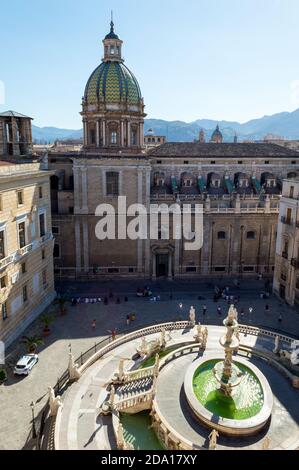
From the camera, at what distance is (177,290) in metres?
40.9

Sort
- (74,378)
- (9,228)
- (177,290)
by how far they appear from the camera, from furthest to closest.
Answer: (177,290)
(9,228)
(74,378)

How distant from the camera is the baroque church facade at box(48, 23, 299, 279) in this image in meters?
42.3

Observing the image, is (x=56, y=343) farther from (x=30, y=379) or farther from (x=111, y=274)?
(x=111, y=274)

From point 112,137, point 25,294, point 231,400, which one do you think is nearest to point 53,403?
point 231,400

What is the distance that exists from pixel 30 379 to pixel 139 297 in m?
16.3

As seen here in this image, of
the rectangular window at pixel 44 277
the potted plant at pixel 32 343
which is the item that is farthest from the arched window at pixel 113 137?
the potted plant at pixel 32 343

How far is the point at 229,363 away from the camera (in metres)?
21.3

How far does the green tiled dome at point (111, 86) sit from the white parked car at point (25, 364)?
32654mm

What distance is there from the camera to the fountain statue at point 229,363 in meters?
20.5

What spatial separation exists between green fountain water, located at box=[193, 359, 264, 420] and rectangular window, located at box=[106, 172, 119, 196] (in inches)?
977

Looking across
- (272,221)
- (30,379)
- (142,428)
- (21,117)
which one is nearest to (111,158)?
(21,117)

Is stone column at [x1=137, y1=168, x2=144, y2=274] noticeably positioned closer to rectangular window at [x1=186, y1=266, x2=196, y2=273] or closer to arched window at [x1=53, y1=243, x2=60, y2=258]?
rectangular window at [x1=186, y1=266, x2=196, y2=273]

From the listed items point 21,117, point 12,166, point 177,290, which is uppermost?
point 21,117

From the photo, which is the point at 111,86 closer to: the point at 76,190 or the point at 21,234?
the point at 76,190
